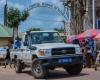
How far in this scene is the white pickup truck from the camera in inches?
728

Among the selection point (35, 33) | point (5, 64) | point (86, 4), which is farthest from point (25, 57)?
point (86, 4)

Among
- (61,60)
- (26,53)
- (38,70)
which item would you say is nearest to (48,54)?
(61,60)

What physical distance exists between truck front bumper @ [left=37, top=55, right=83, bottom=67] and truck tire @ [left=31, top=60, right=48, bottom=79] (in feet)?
0.85

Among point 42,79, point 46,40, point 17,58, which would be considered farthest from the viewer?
point 17,58

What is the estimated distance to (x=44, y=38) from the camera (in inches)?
798

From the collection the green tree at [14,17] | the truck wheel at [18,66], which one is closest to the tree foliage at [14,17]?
the green tree at [14,17]

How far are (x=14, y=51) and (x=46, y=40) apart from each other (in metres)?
3.91

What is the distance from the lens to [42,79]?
728 inches

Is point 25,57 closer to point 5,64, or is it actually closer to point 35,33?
point 35,33

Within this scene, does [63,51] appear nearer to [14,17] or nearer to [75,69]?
[75,69]

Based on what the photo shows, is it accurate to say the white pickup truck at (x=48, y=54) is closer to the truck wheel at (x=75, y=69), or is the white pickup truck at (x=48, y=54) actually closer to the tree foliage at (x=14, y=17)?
the truck wheel at (x=75, y=69)

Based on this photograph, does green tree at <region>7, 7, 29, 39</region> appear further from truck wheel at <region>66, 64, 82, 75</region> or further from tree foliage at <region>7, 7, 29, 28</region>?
truck wheel at <region>66, 64, 82, 75</region>

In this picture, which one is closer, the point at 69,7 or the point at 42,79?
the point at 42,79

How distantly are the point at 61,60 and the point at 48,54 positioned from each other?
702 mm
